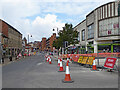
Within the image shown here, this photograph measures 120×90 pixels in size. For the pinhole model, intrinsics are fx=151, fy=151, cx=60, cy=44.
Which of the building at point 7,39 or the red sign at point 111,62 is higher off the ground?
the building at point 7,39

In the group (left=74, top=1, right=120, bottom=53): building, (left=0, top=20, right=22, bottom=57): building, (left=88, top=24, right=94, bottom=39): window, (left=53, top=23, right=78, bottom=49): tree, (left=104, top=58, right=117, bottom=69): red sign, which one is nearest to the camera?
(left=104, top=58, right=117, bottom=69): red sign

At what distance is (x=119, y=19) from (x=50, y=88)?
3010 centimetres

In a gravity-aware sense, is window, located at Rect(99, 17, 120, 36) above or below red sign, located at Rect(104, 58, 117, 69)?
above

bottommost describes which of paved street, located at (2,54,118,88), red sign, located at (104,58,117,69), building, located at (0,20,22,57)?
paved street, located at (2,54,118,88)

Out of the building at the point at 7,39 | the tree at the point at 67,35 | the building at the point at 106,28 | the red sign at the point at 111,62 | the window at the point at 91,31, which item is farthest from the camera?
the building at the point at 7,39

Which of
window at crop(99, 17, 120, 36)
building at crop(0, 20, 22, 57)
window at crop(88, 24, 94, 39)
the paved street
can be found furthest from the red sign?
building at crop(0, 20, 22, 57)

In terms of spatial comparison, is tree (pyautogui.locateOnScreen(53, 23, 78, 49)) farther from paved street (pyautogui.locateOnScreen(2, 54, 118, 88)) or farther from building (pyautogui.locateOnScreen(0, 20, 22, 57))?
paved street (pyautogui.locateOnScreen(2, 54, 118, 88))

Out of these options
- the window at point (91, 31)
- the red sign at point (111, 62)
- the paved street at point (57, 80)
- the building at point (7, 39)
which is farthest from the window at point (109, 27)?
the paved street at point (57, 80)

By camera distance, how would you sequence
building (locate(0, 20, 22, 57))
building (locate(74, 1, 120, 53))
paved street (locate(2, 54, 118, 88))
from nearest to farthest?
paved street (locate(2, 54, 118, 88))
building (locate(74, 1, 120, 53))
building (locate(0, 20, 22, 57))

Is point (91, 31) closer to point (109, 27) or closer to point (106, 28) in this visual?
point (106, 28)

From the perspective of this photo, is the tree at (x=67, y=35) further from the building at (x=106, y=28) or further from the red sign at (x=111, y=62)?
the red sign at (x=111, y=62)

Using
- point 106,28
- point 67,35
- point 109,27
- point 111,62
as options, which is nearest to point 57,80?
point 111,62

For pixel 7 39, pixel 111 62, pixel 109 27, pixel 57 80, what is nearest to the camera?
pixel 57 80

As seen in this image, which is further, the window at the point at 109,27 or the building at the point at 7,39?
the building at the point at 7,39
